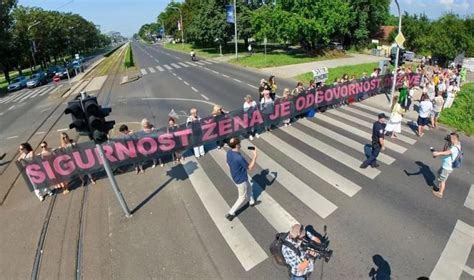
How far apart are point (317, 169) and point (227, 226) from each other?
3692 mm

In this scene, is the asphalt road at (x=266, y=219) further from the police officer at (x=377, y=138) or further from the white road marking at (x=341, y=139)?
the police officer at (x=377, y=138)

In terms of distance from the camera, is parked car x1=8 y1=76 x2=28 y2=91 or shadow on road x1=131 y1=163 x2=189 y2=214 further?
parked car x1=8 y1=76 x2=28 y2=91

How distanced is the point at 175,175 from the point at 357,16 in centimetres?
4091

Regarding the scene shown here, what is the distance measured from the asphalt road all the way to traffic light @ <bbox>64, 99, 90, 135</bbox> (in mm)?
2443

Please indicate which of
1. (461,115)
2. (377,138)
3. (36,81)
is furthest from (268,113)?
(36,81)

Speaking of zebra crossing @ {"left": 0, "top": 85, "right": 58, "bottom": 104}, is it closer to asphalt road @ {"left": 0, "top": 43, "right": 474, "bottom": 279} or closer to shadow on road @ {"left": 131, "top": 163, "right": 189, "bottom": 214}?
asphalt road @ {"left": 0, "top": 43, "right": 474, "bottom": 279}

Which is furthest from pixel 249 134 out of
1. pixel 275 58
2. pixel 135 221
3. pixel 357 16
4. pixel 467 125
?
pixel 357 16

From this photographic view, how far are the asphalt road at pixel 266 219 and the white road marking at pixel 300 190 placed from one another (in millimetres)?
28

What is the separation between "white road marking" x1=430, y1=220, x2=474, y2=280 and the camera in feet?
17.5

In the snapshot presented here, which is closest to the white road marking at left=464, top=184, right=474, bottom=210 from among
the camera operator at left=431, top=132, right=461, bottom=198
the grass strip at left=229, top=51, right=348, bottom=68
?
the camera operator at left=431, top=132, right=461, bottom=198

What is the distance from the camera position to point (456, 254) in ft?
18.8

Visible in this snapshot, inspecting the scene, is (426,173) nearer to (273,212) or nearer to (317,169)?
(317,169)

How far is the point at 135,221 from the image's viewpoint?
7.24 m

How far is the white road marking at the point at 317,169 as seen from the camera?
8.09 meters
